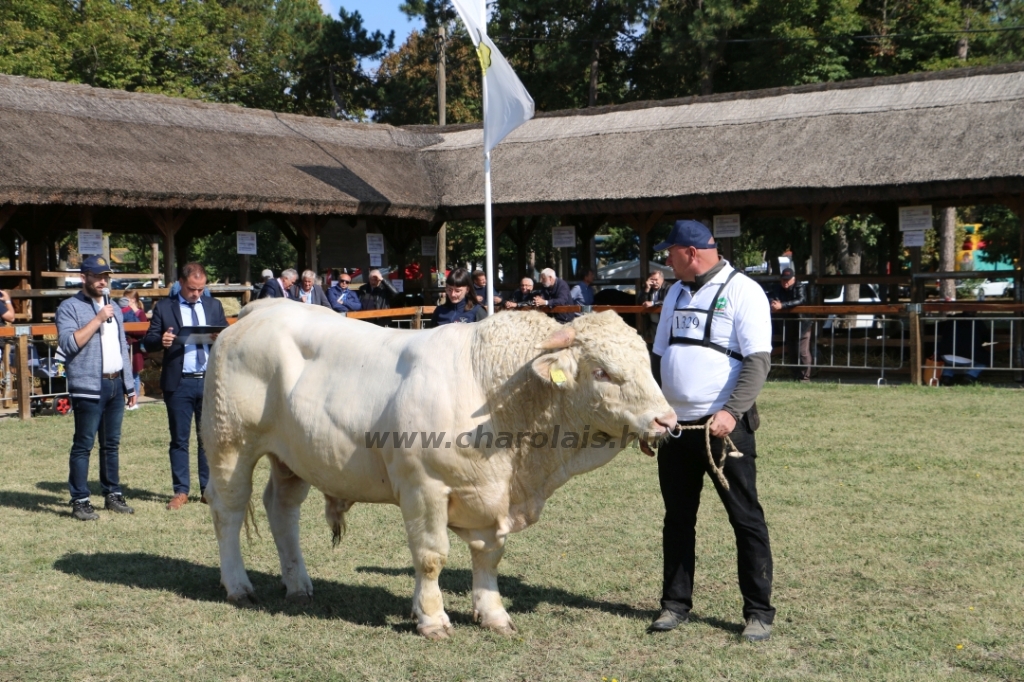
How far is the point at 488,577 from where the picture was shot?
5.26 meters

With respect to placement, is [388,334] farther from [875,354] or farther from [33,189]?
[875,354]

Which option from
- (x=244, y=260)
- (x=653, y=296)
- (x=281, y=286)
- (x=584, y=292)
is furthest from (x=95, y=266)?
(x=584, y=292)

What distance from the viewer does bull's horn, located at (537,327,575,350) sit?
496cm

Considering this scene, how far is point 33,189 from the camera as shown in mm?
14422

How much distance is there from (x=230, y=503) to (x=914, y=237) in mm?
14254

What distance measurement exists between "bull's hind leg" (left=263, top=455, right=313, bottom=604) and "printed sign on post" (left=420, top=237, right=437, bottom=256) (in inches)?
641

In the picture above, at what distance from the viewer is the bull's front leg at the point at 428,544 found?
5.10 m

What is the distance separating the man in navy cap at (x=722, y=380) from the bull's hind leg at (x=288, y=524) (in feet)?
6.62

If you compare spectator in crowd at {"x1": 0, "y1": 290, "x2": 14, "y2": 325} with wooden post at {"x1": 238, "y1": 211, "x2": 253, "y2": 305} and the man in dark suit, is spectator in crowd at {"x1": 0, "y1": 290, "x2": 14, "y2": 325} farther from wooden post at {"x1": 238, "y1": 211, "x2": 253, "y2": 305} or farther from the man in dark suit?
the man in dark suit

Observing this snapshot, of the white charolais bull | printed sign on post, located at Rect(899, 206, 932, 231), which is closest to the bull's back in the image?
the white charolais bull

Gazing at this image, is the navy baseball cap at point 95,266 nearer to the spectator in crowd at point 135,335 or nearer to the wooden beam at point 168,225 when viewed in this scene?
the spectator in crowd at point 135,335

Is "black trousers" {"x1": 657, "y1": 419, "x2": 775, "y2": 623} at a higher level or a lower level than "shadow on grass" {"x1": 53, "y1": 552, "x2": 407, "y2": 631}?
higher

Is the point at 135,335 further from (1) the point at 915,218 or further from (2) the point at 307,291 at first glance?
(1) the point at 915,218

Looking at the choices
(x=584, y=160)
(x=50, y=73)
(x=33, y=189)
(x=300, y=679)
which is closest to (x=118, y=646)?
(x=300, y=679)
